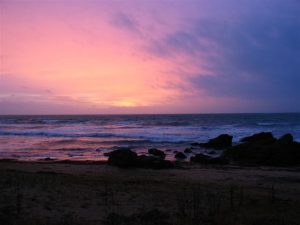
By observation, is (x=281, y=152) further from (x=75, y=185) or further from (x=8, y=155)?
(x=8, y=155)

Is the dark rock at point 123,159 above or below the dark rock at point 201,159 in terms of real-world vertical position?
above

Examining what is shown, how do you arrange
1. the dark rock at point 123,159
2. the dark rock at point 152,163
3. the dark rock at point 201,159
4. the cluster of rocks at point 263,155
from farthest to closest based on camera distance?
1. the cluster of rocks at point 263,155
2. the dark rock at point 201,159
3. the dark rock at point 123,159
4. the dark rock at point 152,163

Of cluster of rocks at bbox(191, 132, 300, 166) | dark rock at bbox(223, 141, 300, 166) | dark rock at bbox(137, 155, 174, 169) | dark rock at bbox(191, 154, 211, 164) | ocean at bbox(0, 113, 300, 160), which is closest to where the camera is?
dark rock at bbox(137, 155, 174, 169)

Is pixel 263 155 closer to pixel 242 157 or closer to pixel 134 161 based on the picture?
pixel 242 157

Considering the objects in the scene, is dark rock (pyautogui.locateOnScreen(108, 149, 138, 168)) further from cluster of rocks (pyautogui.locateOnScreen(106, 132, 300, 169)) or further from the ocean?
the ocean

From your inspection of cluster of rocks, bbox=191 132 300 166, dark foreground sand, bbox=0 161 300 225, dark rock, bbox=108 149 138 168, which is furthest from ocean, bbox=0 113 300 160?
dark foreground sand, bbox=0 161 300 225

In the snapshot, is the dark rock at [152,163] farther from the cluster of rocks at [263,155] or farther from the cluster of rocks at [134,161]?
the cluster of rocks at [263,155]

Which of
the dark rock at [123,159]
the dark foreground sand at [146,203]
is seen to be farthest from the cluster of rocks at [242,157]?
the dark foreground sand at [146,203]

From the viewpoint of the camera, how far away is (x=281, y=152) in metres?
23.4

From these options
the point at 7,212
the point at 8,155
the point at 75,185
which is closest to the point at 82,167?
the point at 75,185

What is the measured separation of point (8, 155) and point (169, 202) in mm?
18523

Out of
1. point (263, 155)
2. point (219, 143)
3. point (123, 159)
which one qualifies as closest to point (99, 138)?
point (219, 143)

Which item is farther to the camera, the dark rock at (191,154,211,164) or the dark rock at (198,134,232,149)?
the dark rock at (198,134,232,149)

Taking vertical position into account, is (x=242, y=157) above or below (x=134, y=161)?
below
